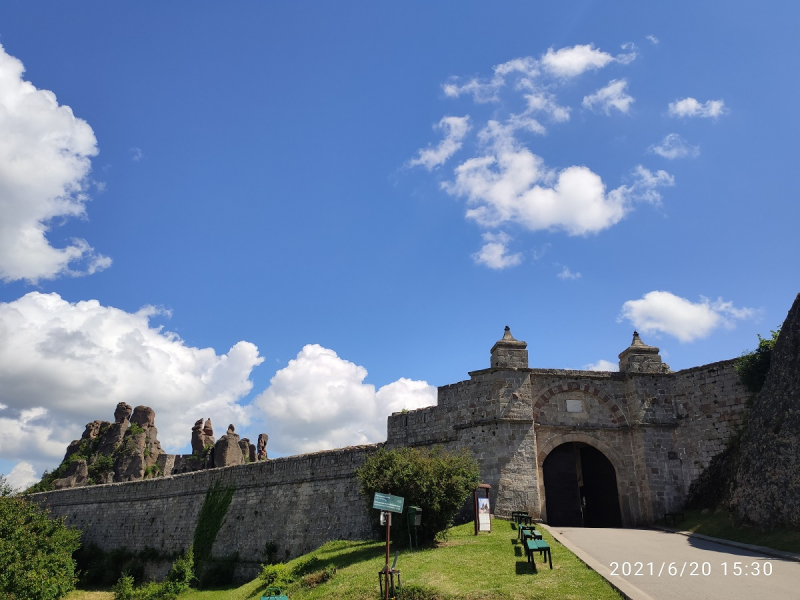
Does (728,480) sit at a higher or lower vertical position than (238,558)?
higher

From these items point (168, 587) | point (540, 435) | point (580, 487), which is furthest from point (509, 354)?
point (168, 587)

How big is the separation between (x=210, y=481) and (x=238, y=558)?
480 centimetres

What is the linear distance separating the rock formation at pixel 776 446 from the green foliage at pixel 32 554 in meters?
23.9

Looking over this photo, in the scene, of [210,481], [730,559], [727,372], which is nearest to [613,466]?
[727,372]

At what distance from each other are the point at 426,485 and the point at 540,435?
22.1 feet

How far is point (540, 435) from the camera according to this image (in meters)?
19.1

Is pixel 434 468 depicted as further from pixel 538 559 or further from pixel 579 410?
pixel 579 410

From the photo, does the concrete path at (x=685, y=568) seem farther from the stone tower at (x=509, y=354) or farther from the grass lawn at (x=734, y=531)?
the stone tower at (x=509, y=354)

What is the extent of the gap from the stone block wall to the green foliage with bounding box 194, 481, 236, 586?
1.00ft

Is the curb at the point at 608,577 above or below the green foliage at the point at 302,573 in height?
above

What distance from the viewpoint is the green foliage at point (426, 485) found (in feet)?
45.5

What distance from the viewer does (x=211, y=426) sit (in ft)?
172

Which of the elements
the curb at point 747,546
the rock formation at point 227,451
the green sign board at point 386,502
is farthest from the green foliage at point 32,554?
the curb at point 747,546

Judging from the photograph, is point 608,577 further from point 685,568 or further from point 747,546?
point 747,546
